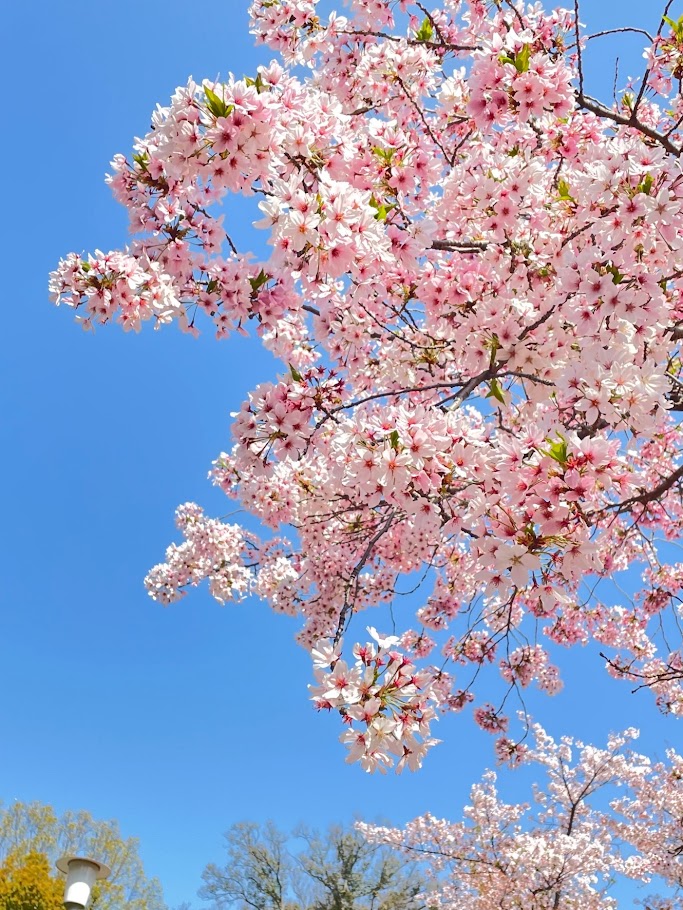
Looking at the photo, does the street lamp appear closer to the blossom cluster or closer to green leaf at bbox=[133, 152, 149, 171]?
the blossom cluster

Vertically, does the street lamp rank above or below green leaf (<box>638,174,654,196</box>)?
below

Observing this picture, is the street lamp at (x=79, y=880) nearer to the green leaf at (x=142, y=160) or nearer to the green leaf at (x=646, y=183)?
the green leaf at (x=142, y=160)

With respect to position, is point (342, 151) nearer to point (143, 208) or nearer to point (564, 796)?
point (143, 208)

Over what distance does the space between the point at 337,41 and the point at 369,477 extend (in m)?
4.09

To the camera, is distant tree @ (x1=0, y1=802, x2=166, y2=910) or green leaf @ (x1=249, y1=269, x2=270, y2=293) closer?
green leaf @ (x1=249, y1=269, x2=270, y2=293)

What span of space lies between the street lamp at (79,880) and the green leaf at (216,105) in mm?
6433

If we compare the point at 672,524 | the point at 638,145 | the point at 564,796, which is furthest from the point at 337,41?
the point at 564,796

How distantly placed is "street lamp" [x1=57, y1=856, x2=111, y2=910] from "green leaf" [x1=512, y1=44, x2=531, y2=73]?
7.01 m

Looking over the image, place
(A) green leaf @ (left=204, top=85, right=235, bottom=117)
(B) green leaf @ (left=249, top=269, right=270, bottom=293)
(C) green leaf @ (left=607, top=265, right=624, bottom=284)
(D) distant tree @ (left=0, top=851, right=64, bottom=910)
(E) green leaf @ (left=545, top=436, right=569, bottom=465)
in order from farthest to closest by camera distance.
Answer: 1. (D) distant tree @ (left=0, top=851, right=64, bottom=910)
2. (B) green leaf @ (left=249, top=269, right=270, bottom=293)
3. (C) green leaf @ (left=607, top=265, right=624, bottom=284)
4. (A) green leaf @ (left=204, top=85, right=235, bottom=117)
5. (E) green leaf @ (left=545, top=436, right=569, bottom=465)

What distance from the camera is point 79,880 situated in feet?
18.5

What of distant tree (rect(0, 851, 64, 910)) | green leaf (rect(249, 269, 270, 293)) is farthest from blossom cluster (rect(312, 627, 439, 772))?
distant tree (rect(0, 851, 64, 910))

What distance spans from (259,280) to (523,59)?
1.43m

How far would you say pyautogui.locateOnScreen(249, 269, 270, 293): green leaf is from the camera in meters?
2.61

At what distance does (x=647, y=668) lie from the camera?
6.90m
